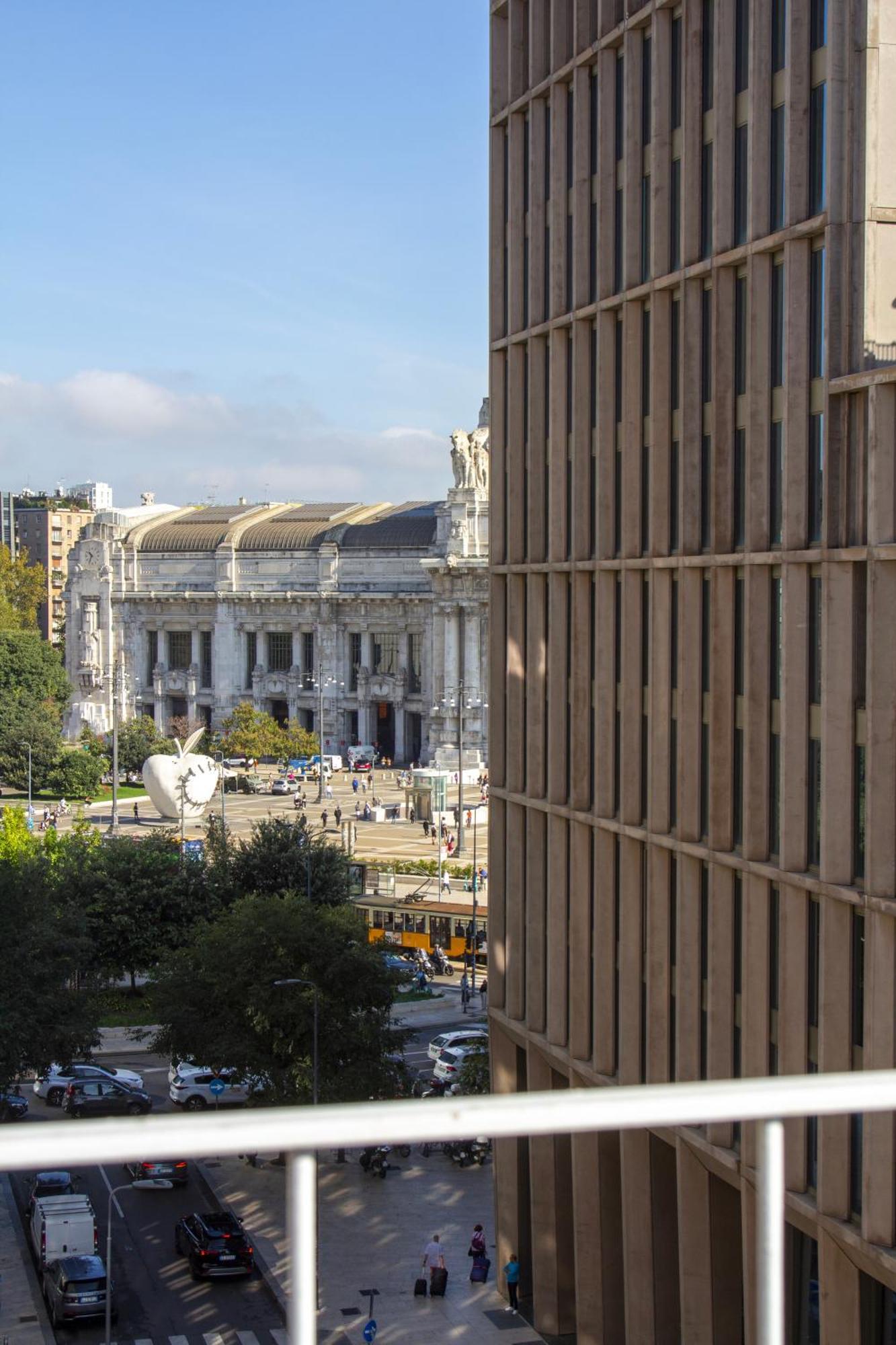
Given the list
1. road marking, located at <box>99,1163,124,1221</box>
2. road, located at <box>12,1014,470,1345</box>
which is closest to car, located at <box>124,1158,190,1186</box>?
road, located at <box>12,1014,470,1345</box>

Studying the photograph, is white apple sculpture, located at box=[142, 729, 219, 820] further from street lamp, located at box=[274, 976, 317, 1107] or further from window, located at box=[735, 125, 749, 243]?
window, located at box=[735, 125, 749, 243]

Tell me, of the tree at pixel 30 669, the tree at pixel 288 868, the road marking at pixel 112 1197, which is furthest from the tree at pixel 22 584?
the road marking at pixel 112 1197

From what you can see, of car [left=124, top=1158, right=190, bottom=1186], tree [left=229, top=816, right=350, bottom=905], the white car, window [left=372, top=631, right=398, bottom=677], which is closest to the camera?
car [left=124, top=1158, right=190, bottom=1186]

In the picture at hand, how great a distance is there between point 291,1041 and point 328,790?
69314 millimetres

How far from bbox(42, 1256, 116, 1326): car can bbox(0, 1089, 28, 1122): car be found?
22.1 ft

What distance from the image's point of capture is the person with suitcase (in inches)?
1227

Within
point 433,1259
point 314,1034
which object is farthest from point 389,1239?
point 314,1034

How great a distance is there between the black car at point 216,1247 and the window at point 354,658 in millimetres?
98397

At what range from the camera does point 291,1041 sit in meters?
37.8

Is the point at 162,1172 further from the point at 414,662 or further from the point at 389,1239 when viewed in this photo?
the point at 414,662

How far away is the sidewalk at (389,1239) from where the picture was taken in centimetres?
2992

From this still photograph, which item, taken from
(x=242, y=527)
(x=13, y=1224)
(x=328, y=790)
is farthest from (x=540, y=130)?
(x=242, y=527)

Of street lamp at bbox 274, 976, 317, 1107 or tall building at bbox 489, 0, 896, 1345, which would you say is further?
street lamp at bbox 274, 976, 317, 1107

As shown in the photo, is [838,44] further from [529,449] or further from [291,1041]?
[291,1041]
